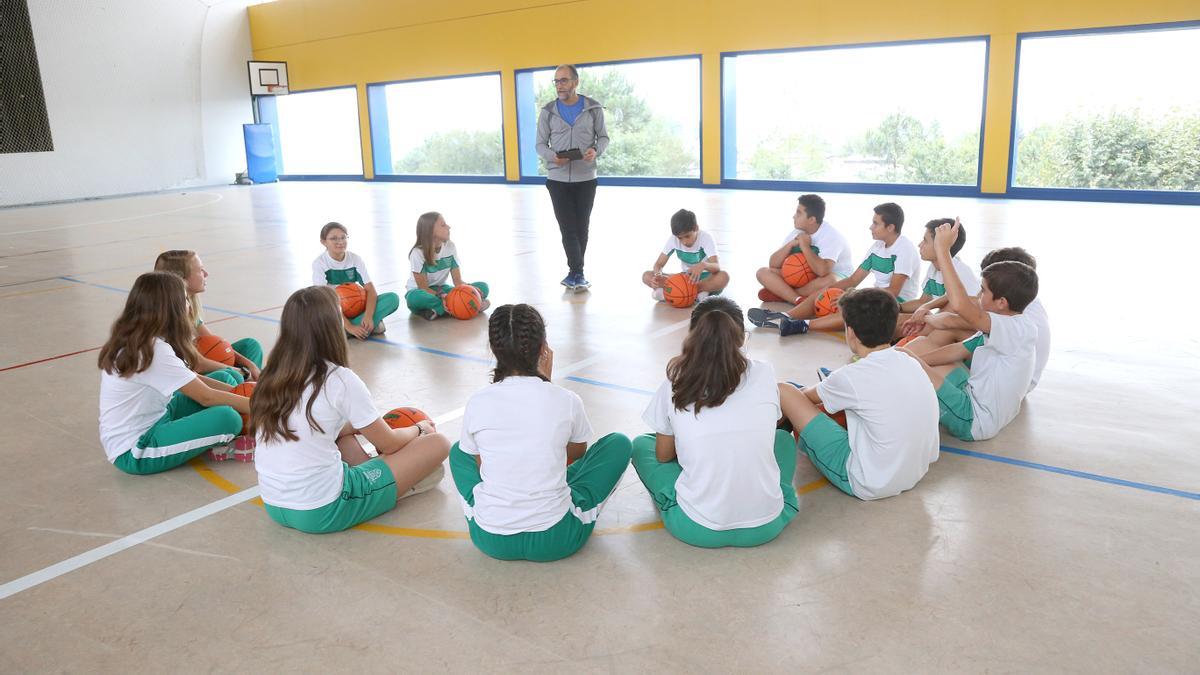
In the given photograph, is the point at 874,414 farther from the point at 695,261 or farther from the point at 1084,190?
the point at 1084,190

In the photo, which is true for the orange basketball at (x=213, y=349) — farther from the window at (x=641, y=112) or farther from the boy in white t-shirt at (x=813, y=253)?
the window at (x=641, y=112)

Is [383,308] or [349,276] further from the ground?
[349,276]

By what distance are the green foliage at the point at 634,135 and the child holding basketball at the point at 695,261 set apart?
37.5ft

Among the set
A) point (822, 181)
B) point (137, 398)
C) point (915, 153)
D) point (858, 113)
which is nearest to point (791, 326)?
point (137, 398)

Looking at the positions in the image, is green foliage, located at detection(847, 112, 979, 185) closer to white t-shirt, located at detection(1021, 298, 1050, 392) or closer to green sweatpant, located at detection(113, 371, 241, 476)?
white t-shirt, located at detection(1021, 298, 1050, 392)

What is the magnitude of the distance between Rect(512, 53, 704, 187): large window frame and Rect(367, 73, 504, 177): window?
67 cm

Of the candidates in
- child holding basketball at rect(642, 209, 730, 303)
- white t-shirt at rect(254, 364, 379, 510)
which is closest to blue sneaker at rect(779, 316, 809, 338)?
child holding basketball at rect(642, 209, 730, 303)

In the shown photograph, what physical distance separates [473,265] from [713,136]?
32.0ft

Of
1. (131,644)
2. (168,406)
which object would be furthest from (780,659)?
(168,406)

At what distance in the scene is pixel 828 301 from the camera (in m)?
5.57

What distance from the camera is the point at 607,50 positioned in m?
17.8

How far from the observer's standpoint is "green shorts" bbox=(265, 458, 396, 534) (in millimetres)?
2850

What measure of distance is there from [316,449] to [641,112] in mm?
16448

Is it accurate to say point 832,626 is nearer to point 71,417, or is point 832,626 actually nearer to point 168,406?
point 168,406
